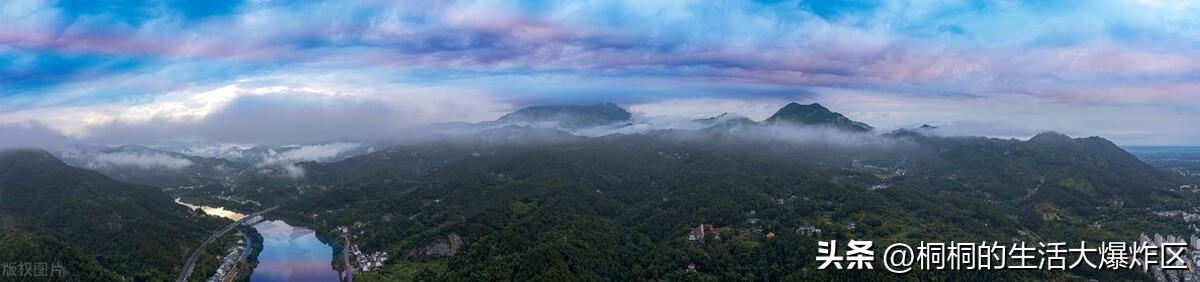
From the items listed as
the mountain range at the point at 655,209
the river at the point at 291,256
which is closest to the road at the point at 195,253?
the mountain range at the point at 655,209

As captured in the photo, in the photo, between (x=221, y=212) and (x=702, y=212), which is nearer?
(x=702, y=212)

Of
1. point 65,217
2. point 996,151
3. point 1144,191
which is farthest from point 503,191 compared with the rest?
point 996,151

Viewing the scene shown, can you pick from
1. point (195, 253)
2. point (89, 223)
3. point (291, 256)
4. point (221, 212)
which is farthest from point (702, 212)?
point (221, 212)

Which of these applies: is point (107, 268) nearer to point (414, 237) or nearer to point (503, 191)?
point (414, 237)

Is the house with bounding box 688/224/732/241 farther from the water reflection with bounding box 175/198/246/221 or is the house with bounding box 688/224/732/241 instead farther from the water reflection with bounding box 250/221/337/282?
the water reflection with bounding box 175/198/246/221

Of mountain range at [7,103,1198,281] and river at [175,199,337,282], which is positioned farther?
river at [175,199,337,282]

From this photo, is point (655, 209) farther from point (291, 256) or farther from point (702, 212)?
point (291, 256)

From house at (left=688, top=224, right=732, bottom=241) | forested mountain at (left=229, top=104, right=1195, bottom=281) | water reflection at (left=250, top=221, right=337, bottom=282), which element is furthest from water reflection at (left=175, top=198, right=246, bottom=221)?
house at (left=688, top=224, right=732, bottom=241)
